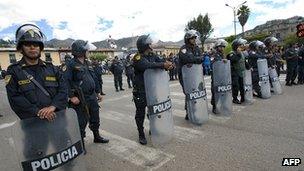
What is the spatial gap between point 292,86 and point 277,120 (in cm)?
607

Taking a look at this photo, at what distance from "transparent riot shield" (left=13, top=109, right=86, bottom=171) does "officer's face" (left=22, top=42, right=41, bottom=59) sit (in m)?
0.74

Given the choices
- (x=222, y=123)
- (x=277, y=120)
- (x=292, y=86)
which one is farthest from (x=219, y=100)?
(x=292, y=86)

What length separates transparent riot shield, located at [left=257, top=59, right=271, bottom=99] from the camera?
894cm

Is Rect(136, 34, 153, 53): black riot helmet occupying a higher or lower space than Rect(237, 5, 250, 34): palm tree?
lower

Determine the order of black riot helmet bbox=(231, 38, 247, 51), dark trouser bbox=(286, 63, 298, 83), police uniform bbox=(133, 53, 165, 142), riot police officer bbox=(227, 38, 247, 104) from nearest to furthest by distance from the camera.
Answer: police uniform bbox=(133, 53, 165, 142) → black riot helmet bbox=(231, 38, 247, 51) → riot police officer bbox=(227, 38, 247, 104) → dark trouser bbox=(286, 63, 298, 83)

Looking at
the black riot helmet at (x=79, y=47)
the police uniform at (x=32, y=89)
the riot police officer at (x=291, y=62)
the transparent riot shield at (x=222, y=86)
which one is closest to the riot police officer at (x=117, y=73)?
the riot police officer at (x=291, y=62)

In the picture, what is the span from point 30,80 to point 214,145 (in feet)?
10.1

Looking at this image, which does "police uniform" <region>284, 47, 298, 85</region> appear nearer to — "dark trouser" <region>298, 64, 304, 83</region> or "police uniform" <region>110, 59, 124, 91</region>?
"dark trouser" <region>298, 64, 304, 83</region>

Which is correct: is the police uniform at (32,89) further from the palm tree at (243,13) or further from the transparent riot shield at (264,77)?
the palm tree at (243,13)

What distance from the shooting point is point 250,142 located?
502cm

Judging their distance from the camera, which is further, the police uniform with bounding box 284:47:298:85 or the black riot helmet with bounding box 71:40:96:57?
the police uniform with bounding box 284:47:298:85

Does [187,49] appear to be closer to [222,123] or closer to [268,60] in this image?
[222,123]

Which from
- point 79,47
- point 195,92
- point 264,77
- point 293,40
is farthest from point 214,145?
point 293,40

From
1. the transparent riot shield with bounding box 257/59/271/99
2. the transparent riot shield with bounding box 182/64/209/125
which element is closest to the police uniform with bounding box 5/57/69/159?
Result: the transparent riot shield with bounding box 182/64/209/125
